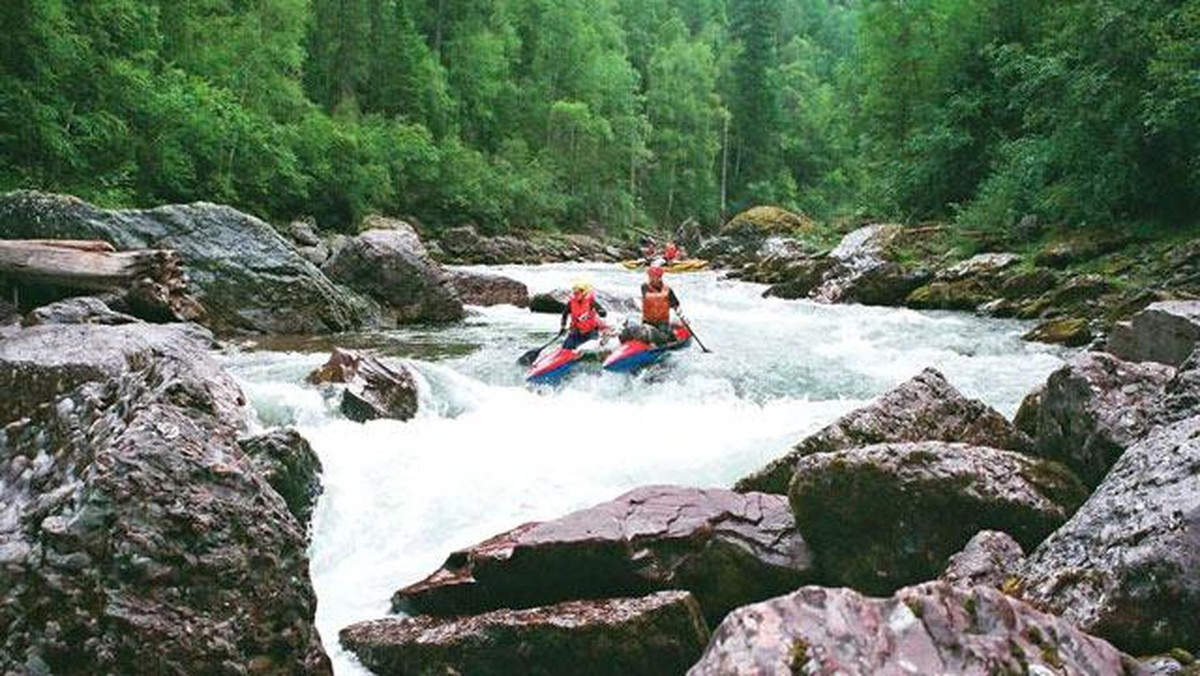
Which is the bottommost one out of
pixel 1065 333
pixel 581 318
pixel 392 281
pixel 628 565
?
pixel 392 281

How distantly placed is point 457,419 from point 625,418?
1908mm

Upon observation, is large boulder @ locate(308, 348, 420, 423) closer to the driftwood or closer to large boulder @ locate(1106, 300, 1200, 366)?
the driftwood

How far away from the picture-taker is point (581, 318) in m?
13.7

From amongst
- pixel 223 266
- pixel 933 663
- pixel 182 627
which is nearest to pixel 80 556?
pixel 182 627

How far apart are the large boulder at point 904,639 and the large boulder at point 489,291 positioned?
18.3m

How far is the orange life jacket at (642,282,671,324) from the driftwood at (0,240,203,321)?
6.83 metres

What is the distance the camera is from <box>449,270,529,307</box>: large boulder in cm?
2094

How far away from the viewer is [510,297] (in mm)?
21125

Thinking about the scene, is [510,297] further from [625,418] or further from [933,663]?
[933,663]

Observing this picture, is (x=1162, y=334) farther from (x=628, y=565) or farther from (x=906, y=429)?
(x=628, y=565)

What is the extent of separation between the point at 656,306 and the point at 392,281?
21.3 ft

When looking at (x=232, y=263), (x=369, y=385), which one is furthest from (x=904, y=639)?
(x=232, y=263)

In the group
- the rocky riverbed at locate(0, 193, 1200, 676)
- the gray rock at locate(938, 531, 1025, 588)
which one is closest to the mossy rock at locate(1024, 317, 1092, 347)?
the rocky riverbed at locate(0, 193, 1200, 676)

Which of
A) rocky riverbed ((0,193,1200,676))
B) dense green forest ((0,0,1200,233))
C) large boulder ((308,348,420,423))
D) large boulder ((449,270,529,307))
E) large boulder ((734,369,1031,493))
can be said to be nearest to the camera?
rocky riverbed ((0,193,1200,676))
